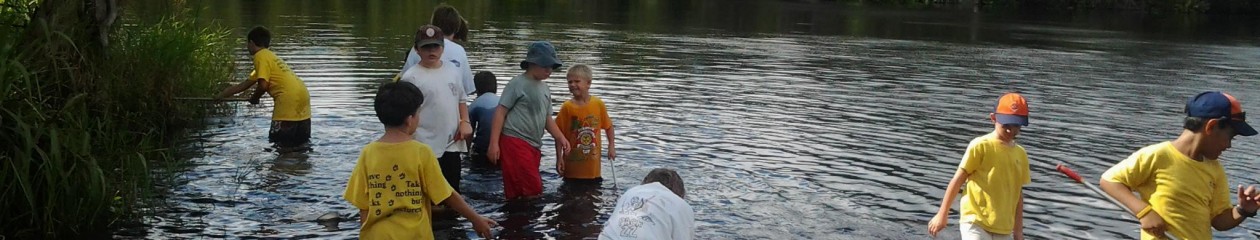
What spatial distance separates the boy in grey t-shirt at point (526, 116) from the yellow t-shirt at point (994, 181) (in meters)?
3.03

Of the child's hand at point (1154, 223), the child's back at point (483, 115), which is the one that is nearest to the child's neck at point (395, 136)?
the child's hand at point (1154, 223)

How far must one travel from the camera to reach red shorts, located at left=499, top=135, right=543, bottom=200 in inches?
339

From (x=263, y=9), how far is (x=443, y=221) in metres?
29.1

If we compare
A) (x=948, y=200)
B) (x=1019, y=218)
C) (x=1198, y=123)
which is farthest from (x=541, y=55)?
(x=1198, y=123)

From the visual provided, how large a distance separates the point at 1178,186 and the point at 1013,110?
855 mm

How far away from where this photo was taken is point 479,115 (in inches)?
408

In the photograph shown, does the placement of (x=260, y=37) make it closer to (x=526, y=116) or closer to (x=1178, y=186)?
(x=526, y=116)

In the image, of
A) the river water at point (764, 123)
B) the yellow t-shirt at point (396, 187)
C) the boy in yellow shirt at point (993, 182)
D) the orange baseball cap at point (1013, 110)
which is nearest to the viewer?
the yellow t-shirt at point (396, 187)

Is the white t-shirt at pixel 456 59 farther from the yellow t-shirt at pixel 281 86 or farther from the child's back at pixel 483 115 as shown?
the yellow t-shirt at pixel 281 86

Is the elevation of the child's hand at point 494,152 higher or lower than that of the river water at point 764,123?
higher

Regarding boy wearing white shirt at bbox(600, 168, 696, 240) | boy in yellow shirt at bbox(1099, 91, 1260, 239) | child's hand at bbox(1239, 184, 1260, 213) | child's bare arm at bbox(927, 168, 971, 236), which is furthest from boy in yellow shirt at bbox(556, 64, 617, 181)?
child's hand at bbox(1239, 184, 1260, 213)

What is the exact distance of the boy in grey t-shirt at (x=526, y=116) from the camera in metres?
8.41

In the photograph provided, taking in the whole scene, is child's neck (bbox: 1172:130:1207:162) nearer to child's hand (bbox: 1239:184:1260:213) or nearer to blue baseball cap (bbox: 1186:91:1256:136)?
blue baseball cap (bbox: 1186:91:1256:136)

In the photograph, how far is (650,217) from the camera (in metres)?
5.00
